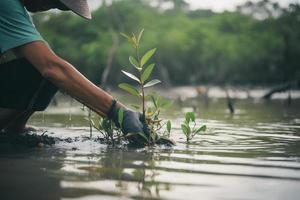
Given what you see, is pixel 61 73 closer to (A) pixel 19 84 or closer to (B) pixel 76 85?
(B) pixel 76 85

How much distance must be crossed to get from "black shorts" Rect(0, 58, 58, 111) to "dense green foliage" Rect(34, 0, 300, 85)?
11.2 metres

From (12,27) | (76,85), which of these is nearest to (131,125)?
(76,85)

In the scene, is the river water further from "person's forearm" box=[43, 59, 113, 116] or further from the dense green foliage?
the dense green foliage

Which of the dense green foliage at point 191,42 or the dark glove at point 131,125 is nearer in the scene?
the dark glove at point 131,125

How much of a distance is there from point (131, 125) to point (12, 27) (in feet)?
2.87

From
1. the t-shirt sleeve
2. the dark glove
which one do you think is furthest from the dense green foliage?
the t-shirt sleeve

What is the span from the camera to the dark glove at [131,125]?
2.72 m

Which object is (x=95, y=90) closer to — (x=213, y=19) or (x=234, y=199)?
(x=234, y=199)

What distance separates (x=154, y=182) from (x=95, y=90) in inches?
40.7

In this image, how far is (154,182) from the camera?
1.79 metres

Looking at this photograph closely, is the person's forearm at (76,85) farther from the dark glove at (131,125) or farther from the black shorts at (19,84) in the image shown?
the black shorts at (19,84)

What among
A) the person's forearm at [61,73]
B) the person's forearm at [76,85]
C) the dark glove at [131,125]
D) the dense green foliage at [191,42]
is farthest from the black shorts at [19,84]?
the dense green foliage at [191,42]

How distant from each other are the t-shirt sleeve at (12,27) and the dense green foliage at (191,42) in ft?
37.2

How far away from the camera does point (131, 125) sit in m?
2.72
